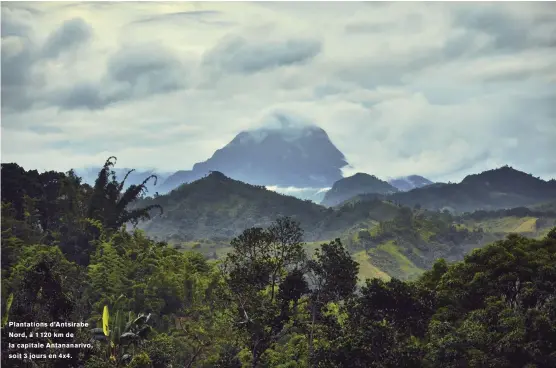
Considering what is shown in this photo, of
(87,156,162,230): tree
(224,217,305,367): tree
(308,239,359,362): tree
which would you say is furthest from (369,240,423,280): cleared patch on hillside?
(308,239,359,362): tree

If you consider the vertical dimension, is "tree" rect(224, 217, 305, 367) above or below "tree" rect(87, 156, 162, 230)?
below

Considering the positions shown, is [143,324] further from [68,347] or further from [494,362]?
[494,362]

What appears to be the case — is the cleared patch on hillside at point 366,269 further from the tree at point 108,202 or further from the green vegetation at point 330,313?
the green vegetation at point 330,313

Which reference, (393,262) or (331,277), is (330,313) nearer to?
(331,277)

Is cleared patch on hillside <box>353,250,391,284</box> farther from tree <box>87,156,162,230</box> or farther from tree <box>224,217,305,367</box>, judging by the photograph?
tree <box>224,217,305,367</box>

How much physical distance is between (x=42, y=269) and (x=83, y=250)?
28.9 m

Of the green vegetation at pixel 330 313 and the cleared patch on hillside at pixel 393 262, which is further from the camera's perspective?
the cleared patch on hillside at pixel 393 262

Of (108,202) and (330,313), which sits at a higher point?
(108,202)

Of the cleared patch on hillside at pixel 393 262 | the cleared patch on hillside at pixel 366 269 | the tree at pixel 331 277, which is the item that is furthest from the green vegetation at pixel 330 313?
the cleared patch on hillside at pixel 393 262

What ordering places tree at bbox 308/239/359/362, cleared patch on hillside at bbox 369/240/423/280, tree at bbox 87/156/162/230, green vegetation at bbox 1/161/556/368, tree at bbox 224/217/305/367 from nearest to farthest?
green vegetation at bbox 1/161/556/368
tree at bbox 308/239/359/362
tree at bbox 224/217/305/367
tree at bbox 87/156/162/230
cleared patch on hillside at bbox 369/240/423/280

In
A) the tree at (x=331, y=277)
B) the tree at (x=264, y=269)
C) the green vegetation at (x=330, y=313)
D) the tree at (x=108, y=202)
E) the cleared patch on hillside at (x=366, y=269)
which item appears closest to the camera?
the green vegetation at (x=330, y=313)

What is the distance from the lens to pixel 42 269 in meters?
28.8

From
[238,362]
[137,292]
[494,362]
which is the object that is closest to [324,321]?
[238,362]

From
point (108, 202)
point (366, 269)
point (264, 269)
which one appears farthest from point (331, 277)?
point (366, 269)
